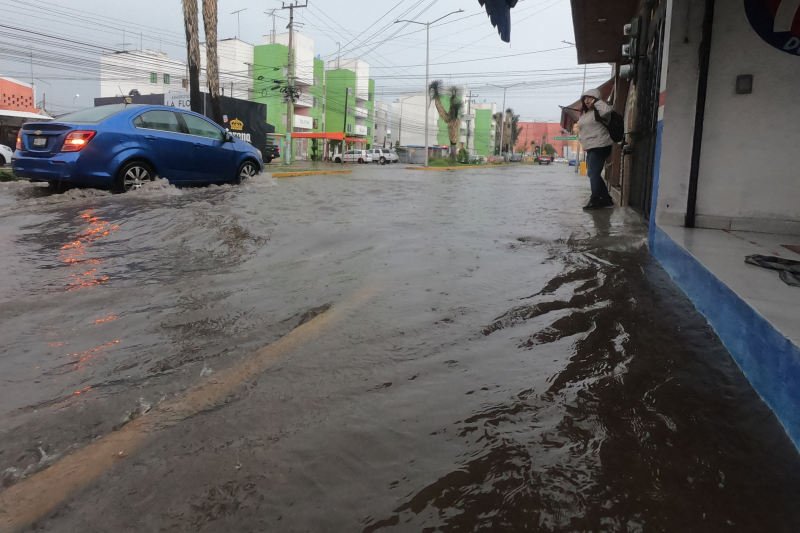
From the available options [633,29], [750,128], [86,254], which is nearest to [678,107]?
[750,128]

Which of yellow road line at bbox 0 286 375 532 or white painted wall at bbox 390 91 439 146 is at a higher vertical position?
white painted wall at bbox 390 91 439 146

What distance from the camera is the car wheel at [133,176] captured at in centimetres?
739

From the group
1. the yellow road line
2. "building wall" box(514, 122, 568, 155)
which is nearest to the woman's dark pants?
the yellow road line

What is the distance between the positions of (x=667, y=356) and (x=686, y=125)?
2.76 metres

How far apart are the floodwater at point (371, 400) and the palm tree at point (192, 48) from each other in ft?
50.1

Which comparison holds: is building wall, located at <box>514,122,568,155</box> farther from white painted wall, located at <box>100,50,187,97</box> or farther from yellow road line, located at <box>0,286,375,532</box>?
yellow road line, located at <box>0,286,375,532</box>

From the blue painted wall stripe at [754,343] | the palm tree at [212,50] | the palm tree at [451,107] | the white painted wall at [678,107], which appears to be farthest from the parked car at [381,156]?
the blue painted wall stripe at [754,343]

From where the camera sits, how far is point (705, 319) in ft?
10.2

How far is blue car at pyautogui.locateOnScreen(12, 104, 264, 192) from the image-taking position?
23.4ft

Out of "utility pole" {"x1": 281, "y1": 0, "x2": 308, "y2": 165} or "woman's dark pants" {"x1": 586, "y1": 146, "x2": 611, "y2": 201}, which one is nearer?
"woman's dark pants" {"x1": 586, "y1": 146, "x2": 611, "y2": 201}

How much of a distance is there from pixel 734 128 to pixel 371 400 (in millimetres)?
3963

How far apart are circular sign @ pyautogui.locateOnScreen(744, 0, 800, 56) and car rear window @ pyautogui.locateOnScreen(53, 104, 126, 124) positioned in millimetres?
7089

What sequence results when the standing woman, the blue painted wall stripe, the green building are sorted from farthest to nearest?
1. the green building
2. the standing woman
3. the blue painted wall stripe

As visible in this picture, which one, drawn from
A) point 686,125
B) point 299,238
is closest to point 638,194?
point 686,125
